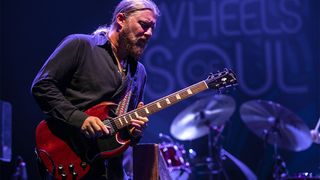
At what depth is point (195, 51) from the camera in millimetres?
7059

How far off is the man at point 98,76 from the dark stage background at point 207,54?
11.5ft

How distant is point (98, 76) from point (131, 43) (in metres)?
0.32

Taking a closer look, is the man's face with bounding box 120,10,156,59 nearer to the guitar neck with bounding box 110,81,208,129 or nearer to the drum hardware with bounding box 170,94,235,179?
the guitar neck with bounding box 110,81,208,129

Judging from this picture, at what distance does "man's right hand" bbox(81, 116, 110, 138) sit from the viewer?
2.96 meters

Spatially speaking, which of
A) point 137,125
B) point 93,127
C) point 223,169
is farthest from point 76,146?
point 223,169

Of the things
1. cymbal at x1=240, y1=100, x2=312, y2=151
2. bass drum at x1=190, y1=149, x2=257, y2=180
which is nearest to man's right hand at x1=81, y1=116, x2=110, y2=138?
cymbal at x1=240, y1=100, x2=312, y2=151

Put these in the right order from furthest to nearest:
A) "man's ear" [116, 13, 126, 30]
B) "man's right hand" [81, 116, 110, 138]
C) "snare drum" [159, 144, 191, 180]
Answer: "snare drum" [159, 144, 191, 180]
"man's ear" [116, 13, 126, 30]
"man's right hand" [81, 116, 110, 138]

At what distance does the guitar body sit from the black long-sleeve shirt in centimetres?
9

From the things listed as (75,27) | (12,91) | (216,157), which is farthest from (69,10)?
(216,157)

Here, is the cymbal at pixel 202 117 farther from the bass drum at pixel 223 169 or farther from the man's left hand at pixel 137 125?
the man's left hand at pixel 137 125

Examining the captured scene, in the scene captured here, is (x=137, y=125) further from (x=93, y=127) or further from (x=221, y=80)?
(x=221, y=80)

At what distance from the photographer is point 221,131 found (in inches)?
261

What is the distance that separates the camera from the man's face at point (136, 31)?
331cm

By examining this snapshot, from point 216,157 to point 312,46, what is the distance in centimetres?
187
